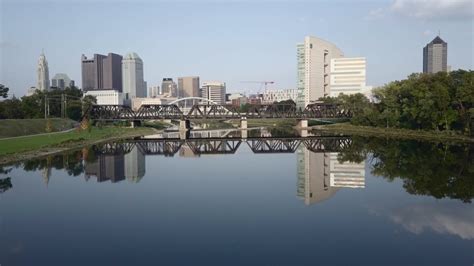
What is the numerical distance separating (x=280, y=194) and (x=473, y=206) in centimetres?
910

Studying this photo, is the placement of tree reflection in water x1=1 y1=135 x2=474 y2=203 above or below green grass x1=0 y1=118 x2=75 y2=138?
below

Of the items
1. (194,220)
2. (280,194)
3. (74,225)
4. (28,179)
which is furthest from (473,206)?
(28,179)

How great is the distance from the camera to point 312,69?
513ft

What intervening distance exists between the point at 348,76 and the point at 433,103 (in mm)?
94719

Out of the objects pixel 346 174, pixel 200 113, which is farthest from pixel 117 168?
pixel 200 113

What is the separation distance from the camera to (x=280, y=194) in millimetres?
22125

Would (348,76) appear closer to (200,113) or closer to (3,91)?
(200,113)

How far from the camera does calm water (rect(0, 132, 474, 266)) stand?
500 inches

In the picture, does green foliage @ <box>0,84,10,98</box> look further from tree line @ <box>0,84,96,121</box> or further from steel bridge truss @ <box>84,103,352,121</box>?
steel bridge truss @ <box>84,103,352,121</box>

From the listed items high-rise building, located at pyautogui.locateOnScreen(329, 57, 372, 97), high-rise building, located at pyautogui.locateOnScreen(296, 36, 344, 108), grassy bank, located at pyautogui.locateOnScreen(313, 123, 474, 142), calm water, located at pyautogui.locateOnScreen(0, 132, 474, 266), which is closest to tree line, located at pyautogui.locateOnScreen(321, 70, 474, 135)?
grassy bank, located at pyautogui.locateOnScreen(313, 123, 474, 142)

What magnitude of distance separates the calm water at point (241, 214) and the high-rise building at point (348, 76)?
111730 millimetres

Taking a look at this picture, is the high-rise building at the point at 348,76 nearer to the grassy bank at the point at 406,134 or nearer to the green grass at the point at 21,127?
the grassy bank at the point at 406,134

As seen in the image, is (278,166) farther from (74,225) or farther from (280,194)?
(74,225)

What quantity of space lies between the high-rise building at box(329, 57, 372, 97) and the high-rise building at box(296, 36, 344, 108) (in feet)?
37.3
